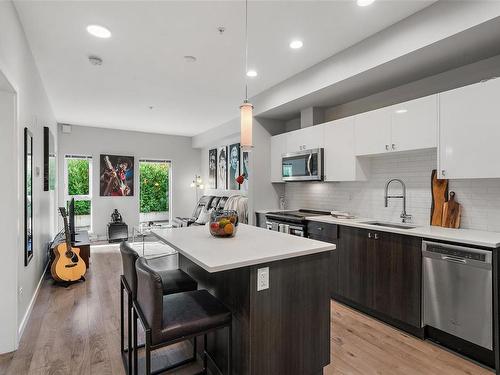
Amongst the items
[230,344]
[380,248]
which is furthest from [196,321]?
[380,248]

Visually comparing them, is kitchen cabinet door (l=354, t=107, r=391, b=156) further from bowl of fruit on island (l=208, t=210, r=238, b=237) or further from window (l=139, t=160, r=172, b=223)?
window (l=139, t=160, r=172, b=223)

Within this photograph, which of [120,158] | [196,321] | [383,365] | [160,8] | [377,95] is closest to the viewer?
[196,321]

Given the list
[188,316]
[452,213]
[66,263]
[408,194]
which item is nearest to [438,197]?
[452,213]

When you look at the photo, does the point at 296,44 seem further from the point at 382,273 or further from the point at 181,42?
the point at 382,273

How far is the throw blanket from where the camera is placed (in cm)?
564

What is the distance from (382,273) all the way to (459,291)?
2.14 ft

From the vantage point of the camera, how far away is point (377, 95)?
359cm

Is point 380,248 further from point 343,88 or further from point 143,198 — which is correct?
point 143,198

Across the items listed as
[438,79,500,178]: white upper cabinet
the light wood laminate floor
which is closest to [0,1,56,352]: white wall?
the light wood laminate floor

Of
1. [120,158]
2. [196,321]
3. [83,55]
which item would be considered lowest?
[196,321]

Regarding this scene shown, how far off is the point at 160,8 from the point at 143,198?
604 cm

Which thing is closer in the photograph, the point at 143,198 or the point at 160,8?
the point at 160,8

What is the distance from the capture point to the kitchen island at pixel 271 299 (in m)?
1.66

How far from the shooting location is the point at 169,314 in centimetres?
162
